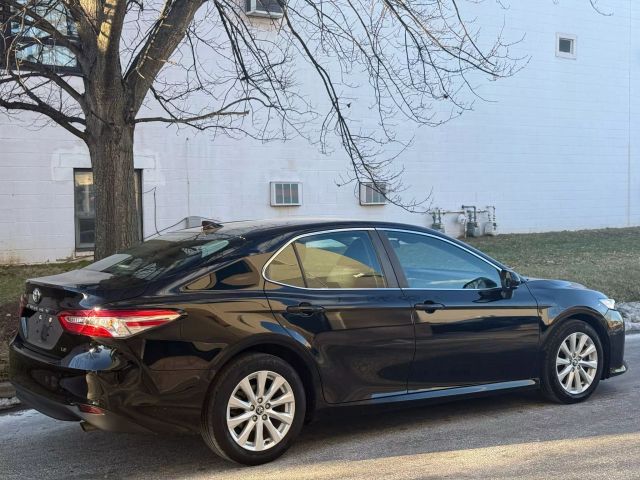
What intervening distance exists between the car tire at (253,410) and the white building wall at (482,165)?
9.85 m

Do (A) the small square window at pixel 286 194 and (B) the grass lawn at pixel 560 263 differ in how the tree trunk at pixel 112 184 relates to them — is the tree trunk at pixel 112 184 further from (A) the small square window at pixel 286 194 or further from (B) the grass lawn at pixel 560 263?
(A) the small square window at pixel 286 194

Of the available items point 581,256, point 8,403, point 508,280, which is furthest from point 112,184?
point 581,256

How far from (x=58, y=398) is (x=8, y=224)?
946cm

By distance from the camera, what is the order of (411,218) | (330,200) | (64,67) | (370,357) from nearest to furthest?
(370,357) < (64,67) < (330,200) < (411,218)

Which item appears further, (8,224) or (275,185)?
(275,185)

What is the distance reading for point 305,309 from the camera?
174 inches

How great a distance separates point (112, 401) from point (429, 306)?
89.3 inches

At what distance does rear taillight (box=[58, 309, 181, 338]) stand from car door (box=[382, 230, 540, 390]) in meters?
1.83

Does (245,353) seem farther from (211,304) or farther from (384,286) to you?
(384,286)

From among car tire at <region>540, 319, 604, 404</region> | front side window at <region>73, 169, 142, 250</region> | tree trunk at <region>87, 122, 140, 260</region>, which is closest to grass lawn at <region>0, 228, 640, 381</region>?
front side window at <region>73, 169, 142, 250</region>

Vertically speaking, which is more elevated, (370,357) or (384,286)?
(384,286)

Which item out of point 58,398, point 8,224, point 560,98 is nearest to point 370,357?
point 58,398

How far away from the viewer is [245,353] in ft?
13.9

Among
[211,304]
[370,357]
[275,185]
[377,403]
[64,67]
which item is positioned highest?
[64,67]
